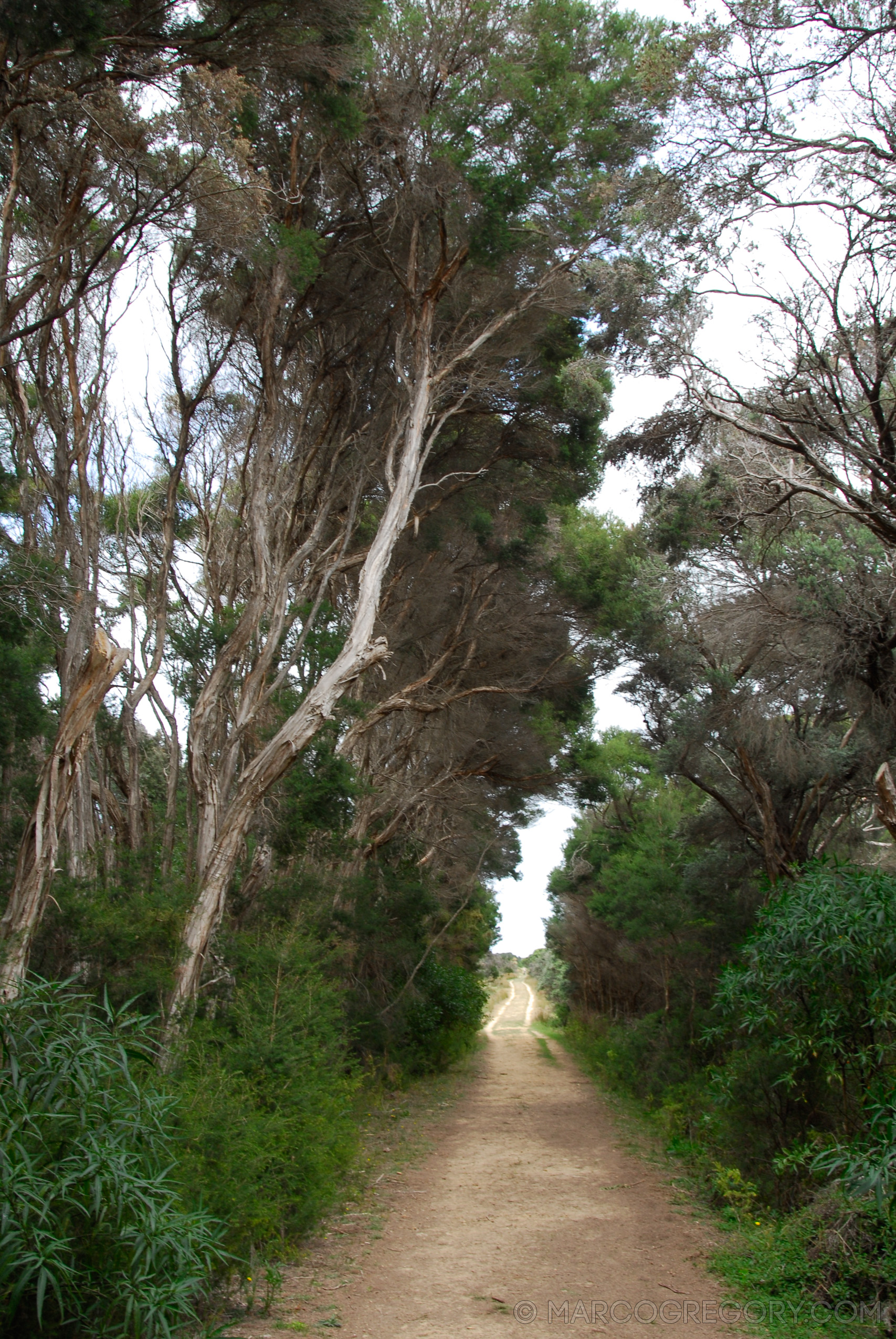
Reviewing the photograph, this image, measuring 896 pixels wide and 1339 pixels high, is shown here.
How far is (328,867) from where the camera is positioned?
1457 centimetres

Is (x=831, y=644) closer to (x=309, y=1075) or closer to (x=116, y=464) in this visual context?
(x=309, y=1075)

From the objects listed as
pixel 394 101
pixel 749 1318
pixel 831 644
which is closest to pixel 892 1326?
pixel 749 1318

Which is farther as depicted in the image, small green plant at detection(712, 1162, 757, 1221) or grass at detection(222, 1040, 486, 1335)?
small green plant at detection(712, 1162, 757, 1221)

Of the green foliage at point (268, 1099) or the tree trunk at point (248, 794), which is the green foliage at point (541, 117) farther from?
the green foliage at point (268, 1099)

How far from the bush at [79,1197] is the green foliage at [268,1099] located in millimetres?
533

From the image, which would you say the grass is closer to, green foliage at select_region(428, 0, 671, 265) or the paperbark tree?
the paperbark tree

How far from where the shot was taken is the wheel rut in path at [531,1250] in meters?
5.36

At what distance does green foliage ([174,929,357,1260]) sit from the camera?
207 inches

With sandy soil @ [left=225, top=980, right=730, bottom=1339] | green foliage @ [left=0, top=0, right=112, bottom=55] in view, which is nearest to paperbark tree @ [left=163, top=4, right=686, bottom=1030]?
green foliage @ [left=0, top=0, right=112, bottom=55]

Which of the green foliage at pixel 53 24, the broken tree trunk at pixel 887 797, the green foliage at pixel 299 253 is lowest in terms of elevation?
the broken tree trunk at pixel 887 797

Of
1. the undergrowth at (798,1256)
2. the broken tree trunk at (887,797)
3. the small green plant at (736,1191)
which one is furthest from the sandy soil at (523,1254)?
the broken tree trunk at (887,797)

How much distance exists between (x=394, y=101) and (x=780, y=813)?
34.5 feet

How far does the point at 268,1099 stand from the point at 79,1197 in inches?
149

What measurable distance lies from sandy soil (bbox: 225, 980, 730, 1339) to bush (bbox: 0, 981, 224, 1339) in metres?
1.88
